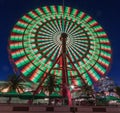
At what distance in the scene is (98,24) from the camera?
112 ft

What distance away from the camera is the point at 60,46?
30328mm

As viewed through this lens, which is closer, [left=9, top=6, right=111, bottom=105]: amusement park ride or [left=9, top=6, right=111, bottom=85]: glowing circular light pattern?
[left=9, top=6, right=111, bottom=105]: amusement park ride

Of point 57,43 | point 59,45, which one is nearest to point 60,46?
point 59,45

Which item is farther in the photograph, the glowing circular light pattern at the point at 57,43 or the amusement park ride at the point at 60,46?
the glowing circular light pattern at the point at 57,43

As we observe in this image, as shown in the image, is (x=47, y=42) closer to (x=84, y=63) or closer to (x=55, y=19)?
(x=55, y=19)

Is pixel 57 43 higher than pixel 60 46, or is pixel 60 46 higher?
pixel 57 43

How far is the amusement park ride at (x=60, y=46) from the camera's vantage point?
27062 mm

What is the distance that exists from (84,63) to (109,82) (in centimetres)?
8796

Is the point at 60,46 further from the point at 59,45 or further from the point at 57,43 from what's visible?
the point at 57,43

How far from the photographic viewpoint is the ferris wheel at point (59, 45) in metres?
27.3

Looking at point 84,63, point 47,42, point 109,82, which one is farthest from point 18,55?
point 109,82

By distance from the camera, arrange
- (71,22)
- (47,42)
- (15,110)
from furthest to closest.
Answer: (71,22) → (47,42) → (15,110)

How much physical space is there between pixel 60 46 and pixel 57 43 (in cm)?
70

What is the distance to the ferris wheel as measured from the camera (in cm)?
2734
